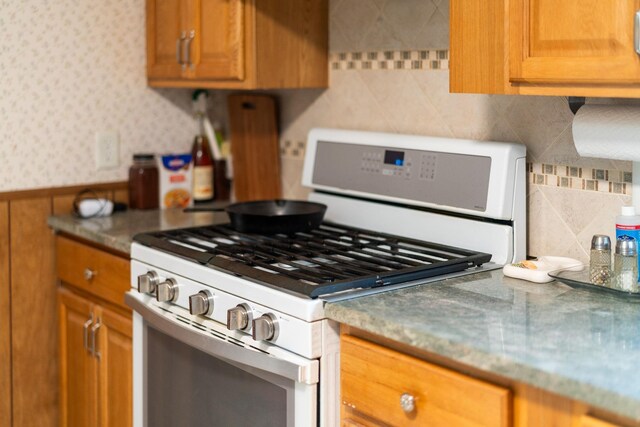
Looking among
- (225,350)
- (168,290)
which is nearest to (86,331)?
(168,290)

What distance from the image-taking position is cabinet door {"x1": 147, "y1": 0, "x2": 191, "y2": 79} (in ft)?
8.66

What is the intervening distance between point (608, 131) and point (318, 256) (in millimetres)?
692

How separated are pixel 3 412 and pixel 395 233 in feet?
4.35

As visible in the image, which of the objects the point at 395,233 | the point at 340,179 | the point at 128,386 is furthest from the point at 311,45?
the point at 128,386

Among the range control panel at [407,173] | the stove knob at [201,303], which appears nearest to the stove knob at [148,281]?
the stove knob at [201,303]

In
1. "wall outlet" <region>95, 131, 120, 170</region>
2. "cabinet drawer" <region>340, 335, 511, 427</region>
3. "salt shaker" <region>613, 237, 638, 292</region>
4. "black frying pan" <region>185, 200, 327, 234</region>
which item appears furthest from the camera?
"wall outlet" <region>95, 131, 120, 170</region>

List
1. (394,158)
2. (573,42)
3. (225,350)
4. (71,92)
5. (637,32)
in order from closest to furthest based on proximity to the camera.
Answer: (637,32)
(573,42)
(225,350)
(394,158)
(71,92)

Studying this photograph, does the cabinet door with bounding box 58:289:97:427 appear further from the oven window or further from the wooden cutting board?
the wooden cutting board

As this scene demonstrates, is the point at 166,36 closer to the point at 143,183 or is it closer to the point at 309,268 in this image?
the point at 143,183

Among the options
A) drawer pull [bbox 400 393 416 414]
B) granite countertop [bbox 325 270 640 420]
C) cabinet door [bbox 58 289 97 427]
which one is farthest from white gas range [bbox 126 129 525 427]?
cabinet door [bbox 58 289 97 427]

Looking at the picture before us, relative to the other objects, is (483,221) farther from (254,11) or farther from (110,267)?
(110,267)

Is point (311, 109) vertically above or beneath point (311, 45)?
beneath

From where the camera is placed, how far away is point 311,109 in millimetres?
2719

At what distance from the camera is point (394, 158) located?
2293mm
